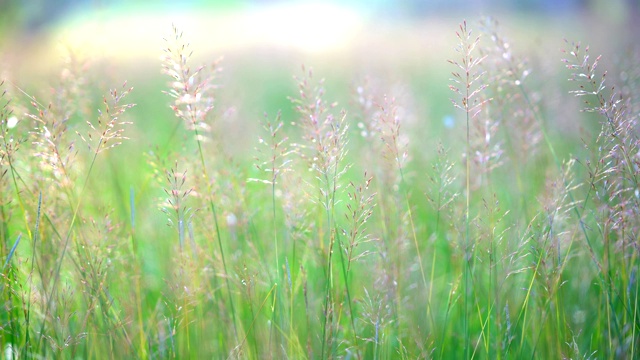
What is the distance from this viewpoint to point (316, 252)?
1.88 meters

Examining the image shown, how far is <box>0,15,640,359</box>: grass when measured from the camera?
1449 mm

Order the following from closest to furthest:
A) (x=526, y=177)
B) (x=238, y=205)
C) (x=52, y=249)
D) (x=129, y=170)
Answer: (x=52, y=249) → (x=238, y=205) → (x=526, y=177) → (x=129, y=170)

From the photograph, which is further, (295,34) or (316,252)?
(295,34)

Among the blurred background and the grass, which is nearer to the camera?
the grass

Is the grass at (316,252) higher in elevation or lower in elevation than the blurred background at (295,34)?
lower

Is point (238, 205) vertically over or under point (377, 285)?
over

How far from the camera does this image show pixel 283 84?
6703 millimetres

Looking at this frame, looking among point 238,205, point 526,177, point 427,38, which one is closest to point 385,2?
point 427,38

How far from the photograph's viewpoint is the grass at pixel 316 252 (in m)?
1.45

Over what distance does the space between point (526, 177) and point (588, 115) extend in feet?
3.31

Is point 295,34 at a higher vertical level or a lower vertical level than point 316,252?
higher

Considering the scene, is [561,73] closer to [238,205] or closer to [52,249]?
[238,205]

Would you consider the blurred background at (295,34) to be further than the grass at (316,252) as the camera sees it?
Yes

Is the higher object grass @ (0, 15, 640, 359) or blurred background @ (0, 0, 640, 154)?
blurred background @ (0, 0, 640, 154)
